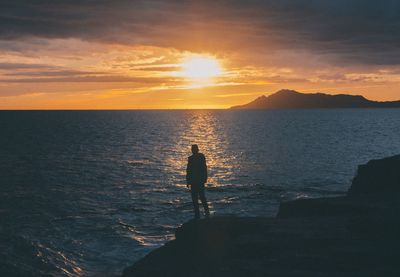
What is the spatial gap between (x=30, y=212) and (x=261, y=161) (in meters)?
38.1

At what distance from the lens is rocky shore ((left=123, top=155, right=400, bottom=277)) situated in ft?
38.4

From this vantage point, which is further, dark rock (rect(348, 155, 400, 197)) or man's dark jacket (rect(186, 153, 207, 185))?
dark rock (rect(348, 155, 400, 197))

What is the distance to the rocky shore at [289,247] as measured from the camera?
1172 centimetres

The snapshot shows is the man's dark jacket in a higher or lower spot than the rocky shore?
higher

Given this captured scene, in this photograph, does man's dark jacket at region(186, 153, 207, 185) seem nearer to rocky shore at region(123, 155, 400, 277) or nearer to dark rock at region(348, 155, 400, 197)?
rocky shore at region(123, 155, 400, 277)

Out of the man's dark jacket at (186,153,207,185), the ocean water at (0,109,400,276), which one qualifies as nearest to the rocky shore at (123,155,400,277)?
the man's dark jacket at (186,153,207,185)

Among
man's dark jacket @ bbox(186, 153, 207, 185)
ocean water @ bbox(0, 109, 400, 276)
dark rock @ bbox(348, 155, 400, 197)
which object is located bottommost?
ocean water @ bbox(0, 109, 400, 276)

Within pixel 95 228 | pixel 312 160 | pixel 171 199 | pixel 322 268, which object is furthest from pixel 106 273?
pixel 312 160

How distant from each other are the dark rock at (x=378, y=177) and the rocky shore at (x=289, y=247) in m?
8.78

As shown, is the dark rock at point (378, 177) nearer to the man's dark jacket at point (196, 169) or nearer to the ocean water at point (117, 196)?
the ocean water at point (117, 196)

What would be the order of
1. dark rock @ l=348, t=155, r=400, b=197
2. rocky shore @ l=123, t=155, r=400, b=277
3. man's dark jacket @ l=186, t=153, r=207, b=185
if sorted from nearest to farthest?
rocky shore @ l=123, t=155, r=400, b=277 → man's dark jacket @ l=186, t=153, r=207, b=185 → dark rock @ l=348, t=155, r=400, b=197

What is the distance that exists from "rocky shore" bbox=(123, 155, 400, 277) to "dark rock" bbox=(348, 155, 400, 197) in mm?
8779

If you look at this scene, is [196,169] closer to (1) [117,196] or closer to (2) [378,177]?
(2) [378,177]

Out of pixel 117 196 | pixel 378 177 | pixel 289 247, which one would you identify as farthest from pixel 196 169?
pixel 117 196
